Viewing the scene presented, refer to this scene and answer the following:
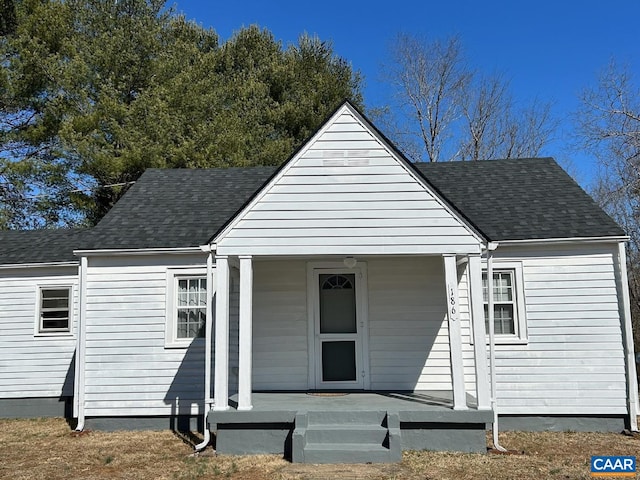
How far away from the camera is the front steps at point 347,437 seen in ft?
24.0

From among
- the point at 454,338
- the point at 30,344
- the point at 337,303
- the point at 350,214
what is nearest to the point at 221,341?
the point at 350,214

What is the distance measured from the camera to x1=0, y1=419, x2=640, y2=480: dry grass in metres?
6.88

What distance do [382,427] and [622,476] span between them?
10.2 feet

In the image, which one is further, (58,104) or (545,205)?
(58,104)

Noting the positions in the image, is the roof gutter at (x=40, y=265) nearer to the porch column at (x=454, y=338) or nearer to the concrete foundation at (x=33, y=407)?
the concrete foundation at (x=33, y=407)

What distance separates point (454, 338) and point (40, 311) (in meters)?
8.95

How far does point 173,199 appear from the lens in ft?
39.0

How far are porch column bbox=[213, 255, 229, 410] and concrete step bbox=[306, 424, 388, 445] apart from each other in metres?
1.40

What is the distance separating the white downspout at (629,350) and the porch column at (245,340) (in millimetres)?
6481

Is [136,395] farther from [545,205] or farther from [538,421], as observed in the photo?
[545,205]

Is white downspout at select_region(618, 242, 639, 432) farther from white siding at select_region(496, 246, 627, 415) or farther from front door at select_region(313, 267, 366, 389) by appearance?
front door at select_region(313, 267, 366, 389)

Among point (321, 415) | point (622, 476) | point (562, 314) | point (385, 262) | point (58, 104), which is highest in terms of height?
point (58, 104)

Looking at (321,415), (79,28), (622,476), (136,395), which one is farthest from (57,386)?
(79,28)

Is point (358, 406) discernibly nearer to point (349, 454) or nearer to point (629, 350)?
point (349, 454)
